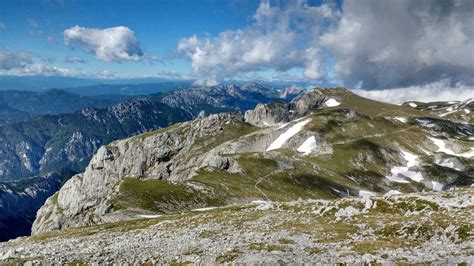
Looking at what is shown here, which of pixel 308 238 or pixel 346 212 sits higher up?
pixel 308 238

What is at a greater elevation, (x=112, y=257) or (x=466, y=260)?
(x=466, y=260)

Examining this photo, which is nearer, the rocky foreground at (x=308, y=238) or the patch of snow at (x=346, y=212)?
the rocky foreground at (x=308, y=238)

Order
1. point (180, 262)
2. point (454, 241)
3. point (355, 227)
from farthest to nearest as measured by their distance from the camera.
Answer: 1. point (355, 227)
2. point (180, 262)
3. point (454, 241)

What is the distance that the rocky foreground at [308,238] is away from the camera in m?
30.8

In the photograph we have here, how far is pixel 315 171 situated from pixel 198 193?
269ft

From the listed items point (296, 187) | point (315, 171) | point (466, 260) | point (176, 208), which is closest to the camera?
point (466, 260)

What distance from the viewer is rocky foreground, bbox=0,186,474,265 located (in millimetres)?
30797

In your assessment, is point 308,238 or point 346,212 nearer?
point 308,238

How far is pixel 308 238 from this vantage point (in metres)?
38.1

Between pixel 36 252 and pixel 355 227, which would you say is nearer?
pixel 355 227

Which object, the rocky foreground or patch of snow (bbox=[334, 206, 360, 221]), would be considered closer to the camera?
the rocky foreground

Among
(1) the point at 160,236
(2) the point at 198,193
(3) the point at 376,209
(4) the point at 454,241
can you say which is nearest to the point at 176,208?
(2) the point at 198,193

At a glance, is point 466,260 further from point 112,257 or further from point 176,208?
point 176,208

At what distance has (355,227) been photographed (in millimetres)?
40594
